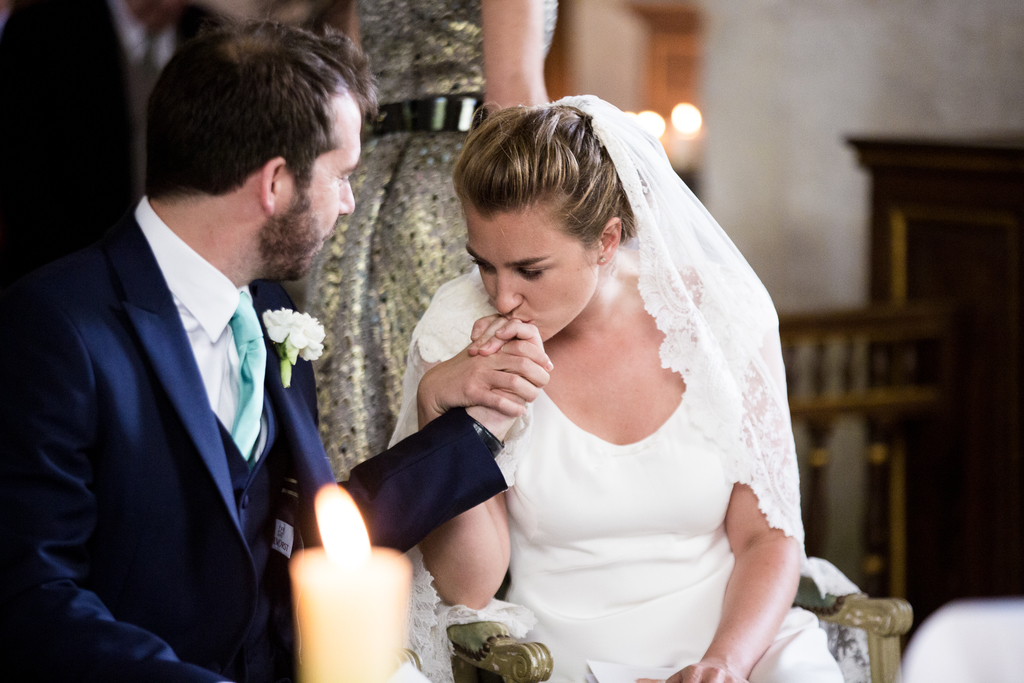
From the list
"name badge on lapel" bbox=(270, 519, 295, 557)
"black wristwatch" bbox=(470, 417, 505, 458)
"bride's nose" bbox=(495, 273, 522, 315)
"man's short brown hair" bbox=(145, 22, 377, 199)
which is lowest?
"name badge on lapel" bbox=(270, 519, 295, 557)

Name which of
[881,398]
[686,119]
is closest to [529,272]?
[881,398]

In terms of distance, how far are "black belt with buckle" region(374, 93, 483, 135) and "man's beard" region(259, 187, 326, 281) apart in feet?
2.52

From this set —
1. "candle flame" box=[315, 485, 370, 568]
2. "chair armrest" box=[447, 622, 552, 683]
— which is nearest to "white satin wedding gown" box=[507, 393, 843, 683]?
"chair armrest" box=[447, 622, 552, 683]

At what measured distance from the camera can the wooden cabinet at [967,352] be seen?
4137 mm

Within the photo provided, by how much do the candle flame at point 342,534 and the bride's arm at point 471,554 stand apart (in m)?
1.02

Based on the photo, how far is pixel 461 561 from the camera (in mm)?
1849

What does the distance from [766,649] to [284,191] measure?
120cm

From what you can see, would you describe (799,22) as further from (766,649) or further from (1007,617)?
(1007,617)

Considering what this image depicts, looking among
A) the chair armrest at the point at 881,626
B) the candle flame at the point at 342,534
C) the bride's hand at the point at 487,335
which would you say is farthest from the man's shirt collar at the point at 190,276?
the chair armrest at the point at 881,626

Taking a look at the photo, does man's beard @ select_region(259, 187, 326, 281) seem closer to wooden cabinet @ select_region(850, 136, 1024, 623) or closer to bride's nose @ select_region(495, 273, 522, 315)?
bride's nose @ select_region(495, 273, 522, 315)

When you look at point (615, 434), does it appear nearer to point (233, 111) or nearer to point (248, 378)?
point (248, 378)

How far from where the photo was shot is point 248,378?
1506mm

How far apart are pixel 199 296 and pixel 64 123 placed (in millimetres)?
1888

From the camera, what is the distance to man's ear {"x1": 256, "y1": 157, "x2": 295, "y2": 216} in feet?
4.62
